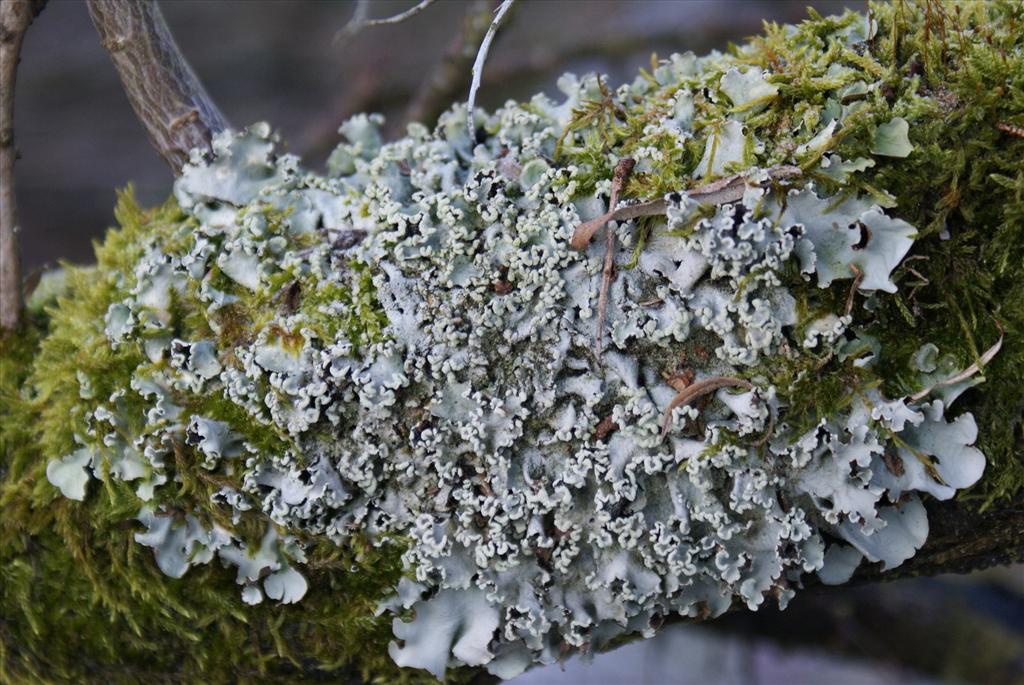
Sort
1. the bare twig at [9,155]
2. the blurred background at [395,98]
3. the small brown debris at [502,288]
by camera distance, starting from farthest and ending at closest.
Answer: the blurred background at [395,98], the bare twig at [9,155], the small brown debris at [502,288]

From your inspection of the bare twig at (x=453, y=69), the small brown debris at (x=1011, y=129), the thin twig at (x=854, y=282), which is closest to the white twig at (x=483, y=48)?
the thin twig at (x=854, y=282)

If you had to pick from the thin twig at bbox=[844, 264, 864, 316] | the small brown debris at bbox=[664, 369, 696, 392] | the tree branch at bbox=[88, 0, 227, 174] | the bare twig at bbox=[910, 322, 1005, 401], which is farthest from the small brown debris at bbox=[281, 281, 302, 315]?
the bare twig at bbox=[910, 322, 1005, 401]

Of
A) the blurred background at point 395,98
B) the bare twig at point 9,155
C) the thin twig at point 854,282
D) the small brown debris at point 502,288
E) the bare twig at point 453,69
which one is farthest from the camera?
the blurred background at point 395,98

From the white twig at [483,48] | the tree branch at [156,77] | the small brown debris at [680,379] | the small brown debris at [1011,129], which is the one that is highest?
the tree branch at [156,77]

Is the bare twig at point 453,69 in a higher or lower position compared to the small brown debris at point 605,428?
higher

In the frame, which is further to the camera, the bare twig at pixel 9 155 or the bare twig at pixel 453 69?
the bare twig at pixel 453 69

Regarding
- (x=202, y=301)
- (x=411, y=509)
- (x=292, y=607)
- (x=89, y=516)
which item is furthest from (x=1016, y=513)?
(x=89, y=516)

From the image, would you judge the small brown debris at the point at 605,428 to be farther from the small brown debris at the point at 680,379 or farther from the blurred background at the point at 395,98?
the blurred background at the point at 395,98
